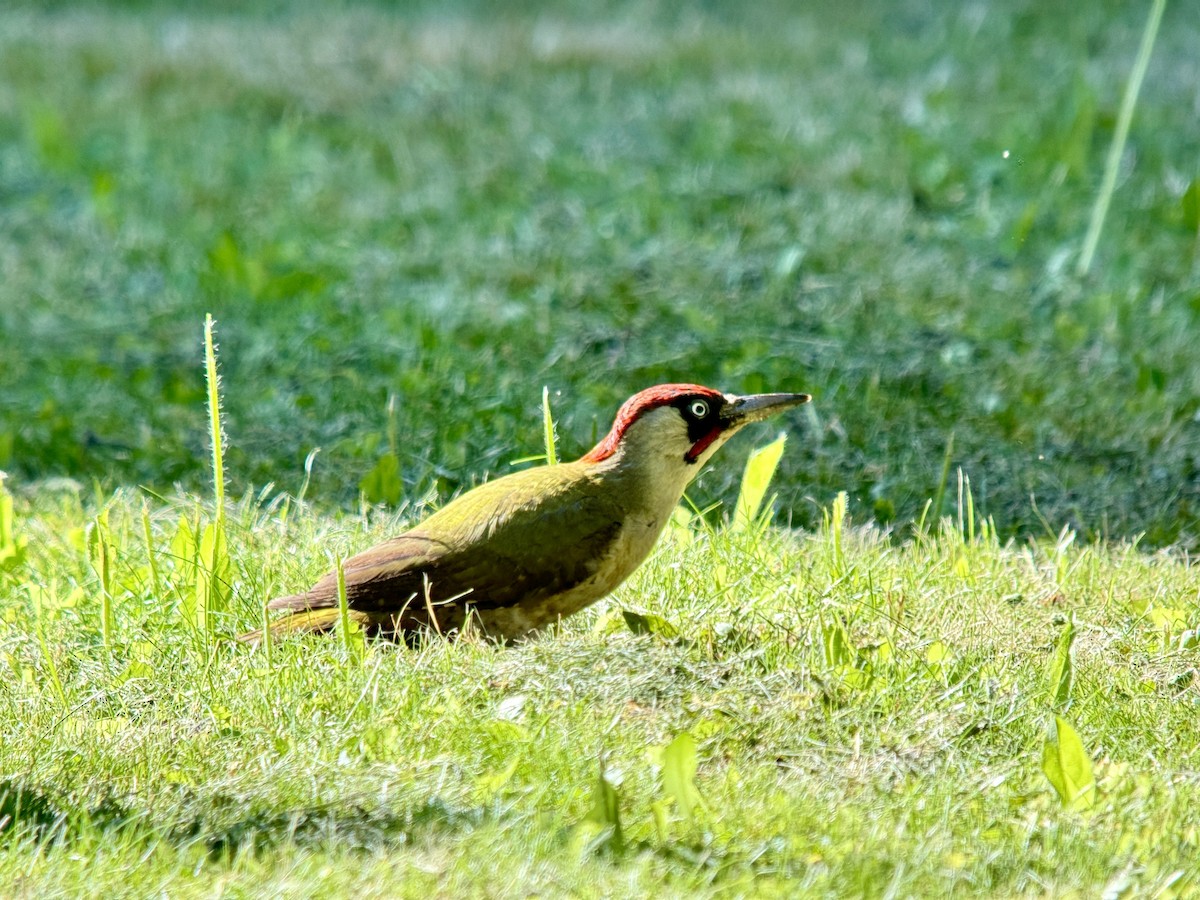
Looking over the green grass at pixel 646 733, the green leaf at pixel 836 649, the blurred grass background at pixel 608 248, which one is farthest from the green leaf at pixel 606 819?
the blurred grass background at pixel 608 248

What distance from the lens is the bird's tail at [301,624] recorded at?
4379 millimetres

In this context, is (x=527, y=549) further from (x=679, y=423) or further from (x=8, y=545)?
(x=8, y=545)

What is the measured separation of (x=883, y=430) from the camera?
20.7 feet

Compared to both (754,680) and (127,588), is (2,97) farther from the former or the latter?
(754,680)

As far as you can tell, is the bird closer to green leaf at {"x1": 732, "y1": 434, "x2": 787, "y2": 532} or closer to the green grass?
the green grass

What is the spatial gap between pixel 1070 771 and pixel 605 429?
3.02m

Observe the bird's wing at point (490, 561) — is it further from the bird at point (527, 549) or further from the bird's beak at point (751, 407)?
→ the bird's beak at point (751, 407)

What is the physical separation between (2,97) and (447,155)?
3.10 meters

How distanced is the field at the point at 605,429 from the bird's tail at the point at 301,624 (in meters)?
0.05

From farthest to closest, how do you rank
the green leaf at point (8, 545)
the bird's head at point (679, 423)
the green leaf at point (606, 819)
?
the green leaf at point (8, 545), the bird's head at point (679, 423), the green leaf at point (606, 819)

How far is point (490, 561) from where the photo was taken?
4.40m

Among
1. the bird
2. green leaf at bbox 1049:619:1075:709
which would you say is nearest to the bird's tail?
the bird

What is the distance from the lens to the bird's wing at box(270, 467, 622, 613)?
4395 mm

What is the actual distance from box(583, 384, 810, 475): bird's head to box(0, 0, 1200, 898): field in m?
0.38
